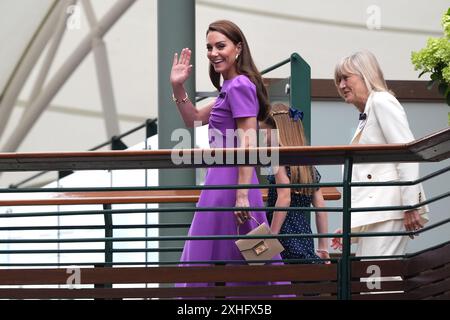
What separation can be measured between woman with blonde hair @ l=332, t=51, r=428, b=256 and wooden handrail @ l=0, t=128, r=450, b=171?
2.52 feet

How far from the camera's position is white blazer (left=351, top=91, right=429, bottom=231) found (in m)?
8.21

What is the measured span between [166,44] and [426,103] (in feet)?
11.1

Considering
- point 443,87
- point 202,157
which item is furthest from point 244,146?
point 443,87

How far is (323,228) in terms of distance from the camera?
8523mm

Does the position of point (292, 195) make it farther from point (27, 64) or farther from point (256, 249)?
point (27, 64)

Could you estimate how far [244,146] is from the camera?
24.6 feet

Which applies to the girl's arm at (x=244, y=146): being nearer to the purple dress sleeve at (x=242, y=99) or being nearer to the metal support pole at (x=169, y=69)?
the purple dress sleeve at (x=242, y=99)

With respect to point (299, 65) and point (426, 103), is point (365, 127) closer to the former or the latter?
point (299, 65)

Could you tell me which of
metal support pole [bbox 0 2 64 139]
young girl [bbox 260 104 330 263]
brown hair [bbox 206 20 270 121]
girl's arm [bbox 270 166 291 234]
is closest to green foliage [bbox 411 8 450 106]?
young girl [bbox 260 104 330 263]

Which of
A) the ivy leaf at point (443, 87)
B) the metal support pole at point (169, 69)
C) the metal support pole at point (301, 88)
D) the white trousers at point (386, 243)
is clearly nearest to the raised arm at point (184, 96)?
the white trousers at point (386, 243)

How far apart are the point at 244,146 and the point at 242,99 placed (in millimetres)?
327

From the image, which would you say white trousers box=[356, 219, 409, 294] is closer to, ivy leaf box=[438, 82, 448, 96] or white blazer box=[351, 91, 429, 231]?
white blazer box=[351, 91, 429, 231]

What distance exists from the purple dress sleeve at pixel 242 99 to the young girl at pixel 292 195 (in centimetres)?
35
